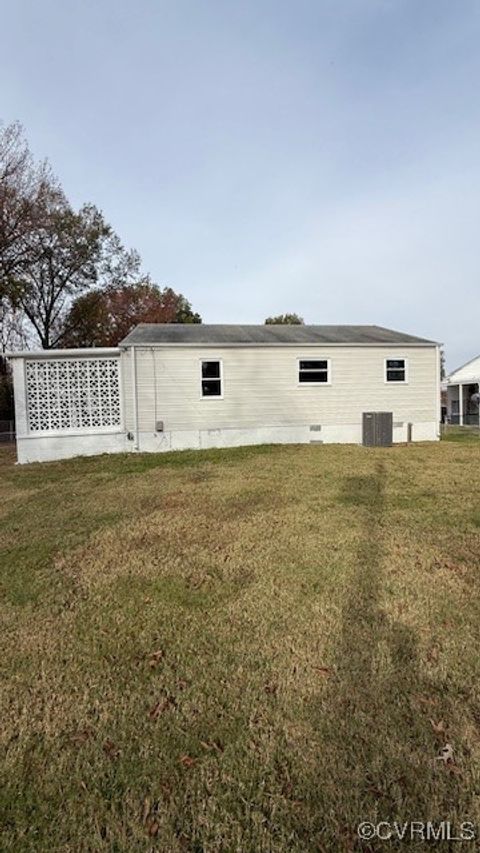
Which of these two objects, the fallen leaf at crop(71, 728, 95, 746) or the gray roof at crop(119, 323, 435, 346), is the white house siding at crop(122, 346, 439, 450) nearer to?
the gray roof at crop(119, 323, 435, 346)

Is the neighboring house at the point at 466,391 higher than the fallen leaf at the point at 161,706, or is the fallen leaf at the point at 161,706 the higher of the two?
the neighboring house at the point at 466,391

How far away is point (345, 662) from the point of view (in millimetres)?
2385

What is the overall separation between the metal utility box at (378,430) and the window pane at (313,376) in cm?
173

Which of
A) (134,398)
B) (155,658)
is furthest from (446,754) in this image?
(134,398)

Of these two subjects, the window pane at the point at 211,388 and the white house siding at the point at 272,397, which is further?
the window pane at the point at 211,388

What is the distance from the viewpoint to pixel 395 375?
13.0 m

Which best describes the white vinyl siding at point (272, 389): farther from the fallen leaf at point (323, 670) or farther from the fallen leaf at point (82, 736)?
the fallen leaf at point (82, 736)

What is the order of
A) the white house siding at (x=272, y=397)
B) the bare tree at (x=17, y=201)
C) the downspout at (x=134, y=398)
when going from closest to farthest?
the downspout at (x=134, y=398) < the white house siding at (x=272, y=397) < the bare tree at (x=17, y=201)

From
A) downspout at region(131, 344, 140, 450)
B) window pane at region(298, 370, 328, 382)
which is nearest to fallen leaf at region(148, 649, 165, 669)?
downspout at region(131, 344, 140, 450)

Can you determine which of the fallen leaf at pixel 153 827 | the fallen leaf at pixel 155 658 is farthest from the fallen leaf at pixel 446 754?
the fallen leaf at pixel 155 658

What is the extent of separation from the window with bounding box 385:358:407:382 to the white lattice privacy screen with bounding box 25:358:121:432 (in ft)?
26.3

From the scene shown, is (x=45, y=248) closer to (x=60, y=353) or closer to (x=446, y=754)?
(x=60, y=353)

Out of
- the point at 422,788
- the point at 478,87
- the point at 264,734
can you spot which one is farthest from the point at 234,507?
the point at 478,87

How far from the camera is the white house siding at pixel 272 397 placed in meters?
11.6
